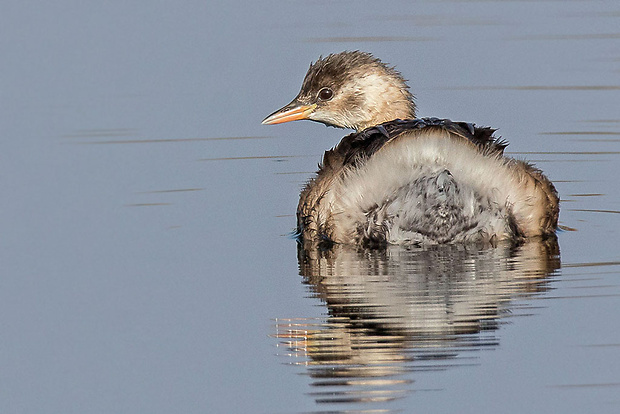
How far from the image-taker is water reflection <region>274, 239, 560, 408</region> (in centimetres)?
641

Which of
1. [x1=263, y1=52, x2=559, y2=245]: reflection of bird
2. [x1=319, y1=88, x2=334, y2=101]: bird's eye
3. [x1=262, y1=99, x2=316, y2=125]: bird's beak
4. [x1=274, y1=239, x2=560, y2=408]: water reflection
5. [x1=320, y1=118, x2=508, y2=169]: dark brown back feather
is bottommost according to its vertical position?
[x1=274, y1=239, x2=560, y2=408]: water reflection

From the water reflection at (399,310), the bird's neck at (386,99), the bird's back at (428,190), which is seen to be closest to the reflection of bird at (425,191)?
the bird's back at (428,190)

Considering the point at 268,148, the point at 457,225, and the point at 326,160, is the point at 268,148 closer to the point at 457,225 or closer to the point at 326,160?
the point at 326,160

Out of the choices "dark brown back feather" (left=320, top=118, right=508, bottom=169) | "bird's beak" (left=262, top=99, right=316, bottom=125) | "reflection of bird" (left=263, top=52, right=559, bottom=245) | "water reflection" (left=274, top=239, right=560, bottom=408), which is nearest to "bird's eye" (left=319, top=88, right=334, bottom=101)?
"bird's beak" (left=262, top=99, right=316, bottom=125)

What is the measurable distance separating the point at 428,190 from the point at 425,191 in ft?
0.08

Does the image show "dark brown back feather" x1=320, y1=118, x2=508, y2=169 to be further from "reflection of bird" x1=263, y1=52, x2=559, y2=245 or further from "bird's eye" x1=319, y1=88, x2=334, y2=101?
"bird's eye" x1=319, y1=88, x2=334, y2=101

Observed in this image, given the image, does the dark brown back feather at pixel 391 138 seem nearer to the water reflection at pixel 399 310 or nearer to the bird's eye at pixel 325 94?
the water reflection at pixel 399 310

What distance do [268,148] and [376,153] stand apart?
4443 mm

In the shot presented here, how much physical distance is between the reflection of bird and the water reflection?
14cm

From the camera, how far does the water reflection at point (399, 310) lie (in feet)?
21.0

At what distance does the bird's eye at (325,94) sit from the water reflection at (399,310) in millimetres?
2068

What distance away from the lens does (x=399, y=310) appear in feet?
23.6

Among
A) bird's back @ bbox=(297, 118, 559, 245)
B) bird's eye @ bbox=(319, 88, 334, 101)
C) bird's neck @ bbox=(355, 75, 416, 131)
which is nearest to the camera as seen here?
bird's back @ bbox=(297, 118, 559, 245)

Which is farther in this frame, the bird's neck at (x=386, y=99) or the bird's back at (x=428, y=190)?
the bird's neck at (x=386, y=99)
